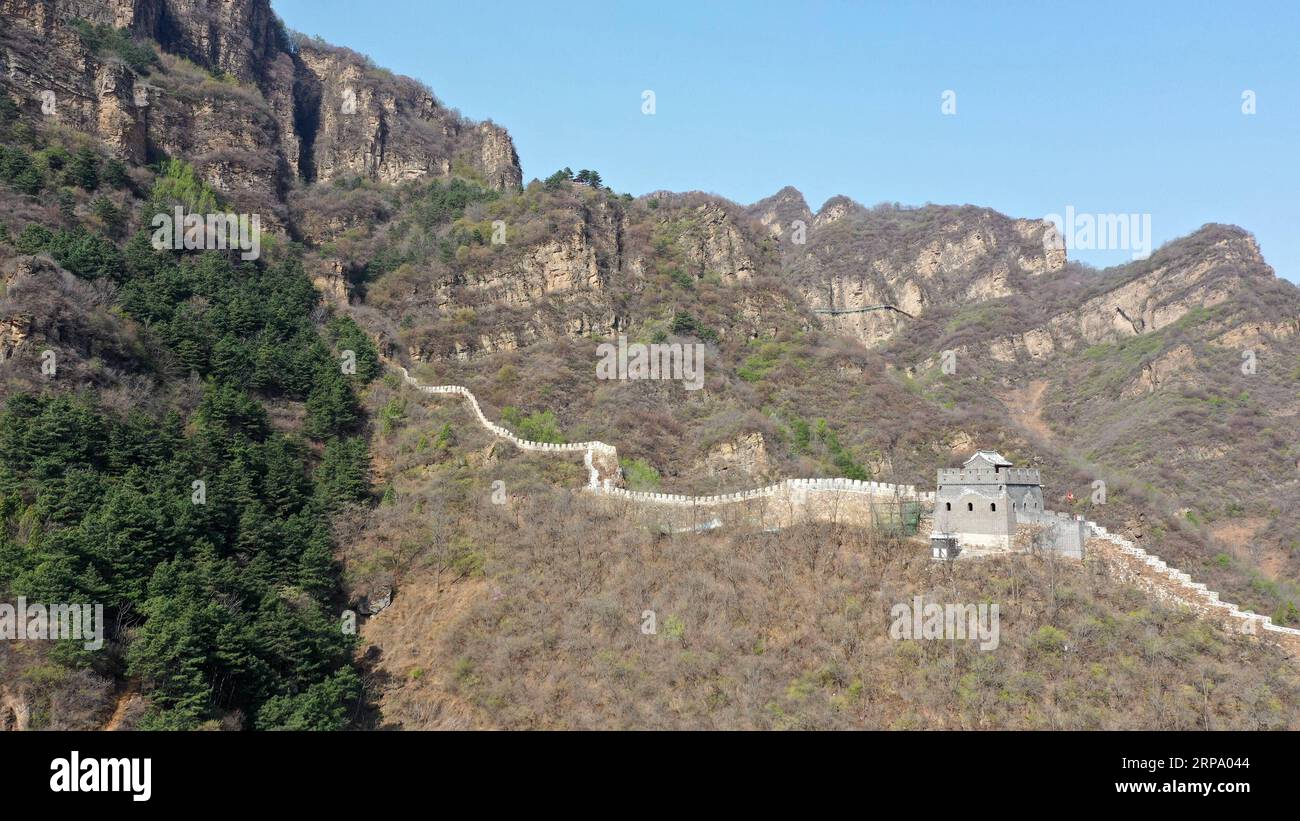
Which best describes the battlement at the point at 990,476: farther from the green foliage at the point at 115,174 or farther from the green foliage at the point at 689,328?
the green foliage at the point at 115,174

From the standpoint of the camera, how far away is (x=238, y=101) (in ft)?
215

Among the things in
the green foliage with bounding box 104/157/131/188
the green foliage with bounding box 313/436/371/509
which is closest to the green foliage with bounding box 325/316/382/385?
the green foliage with bounding box 313/436/371/509

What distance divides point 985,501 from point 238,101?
5660 cm

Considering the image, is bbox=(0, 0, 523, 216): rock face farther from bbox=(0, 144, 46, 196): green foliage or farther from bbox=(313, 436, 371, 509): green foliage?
bbox=(313, 436, 371, 509): green foliage

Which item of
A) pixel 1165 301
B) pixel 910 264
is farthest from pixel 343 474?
pixel 910 264

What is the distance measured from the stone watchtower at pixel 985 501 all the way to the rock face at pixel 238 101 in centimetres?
4688

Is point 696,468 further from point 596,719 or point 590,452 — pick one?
point 596,719

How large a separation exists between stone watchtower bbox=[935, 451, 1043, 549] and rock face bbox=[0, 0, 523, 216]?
4688 cm

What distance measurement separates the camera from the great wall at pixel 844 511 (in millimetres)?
29484

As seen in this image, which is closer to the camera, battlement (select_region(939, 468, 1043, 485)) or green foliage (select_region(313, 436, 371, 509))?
battlement (select_region(939, 468, 1043, 485))

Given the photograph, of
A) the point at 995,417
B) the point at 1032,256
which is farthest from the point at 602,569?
the point at 1032,256

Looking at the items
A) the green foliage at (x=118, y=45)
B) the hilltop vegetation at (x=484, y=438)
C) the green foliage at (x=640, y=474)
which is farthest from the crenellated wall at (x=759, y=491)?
the green foliage at (x=118, y=45)

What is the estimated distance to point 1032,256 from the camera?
10675cm

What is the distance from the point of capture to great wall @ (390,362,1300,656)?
96.7 ft
